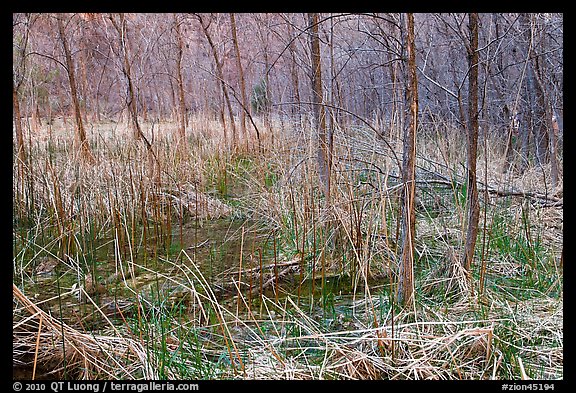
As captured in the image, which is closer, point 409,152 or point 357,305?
point 409,152

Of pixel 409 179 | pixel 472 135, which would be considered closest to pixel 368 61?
pixel 472 135

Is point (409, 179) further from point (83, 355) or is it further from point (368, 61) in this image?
point (368, 61)

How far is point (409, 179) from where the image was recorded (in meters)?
2.02

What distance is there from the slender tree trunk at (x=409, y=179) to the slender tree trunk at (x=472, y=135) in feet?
1.17

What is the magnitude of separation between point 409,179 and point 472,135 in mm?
461

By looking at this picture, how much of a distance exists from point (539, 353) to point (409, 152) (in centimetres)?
90

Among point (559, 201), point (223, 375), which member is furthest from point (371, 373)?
point (559, 201)

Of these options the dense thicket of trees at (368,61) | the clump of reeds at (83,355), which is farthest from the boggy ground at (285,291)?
the dense thicket of trees at (368,61)

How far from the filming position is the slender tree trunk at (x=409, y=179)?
196 centimetres

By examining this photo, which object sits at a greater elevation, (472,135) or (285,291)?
(472,135)

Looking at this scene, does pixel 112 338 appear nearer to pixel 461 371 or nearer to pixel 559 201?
pixel 461 371

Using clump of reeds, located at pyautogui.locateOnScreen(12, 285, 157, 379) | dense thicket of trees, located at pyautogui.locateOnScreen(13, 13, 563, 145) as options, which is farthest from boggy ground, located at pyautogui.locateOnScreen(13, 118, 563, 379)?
dense thicket of trees, located at pyautogui.locateOnScreen(13, 13, 563, 145)

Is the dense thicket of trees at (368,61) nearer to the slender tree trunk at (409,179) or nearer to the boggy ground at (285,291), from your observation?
the slender tree trunk at (409,179)
